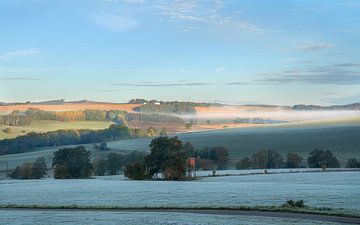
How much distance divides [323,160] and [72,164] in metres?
58.0

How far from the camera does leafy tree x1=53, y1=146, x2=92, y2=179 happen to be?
120181 millimetres

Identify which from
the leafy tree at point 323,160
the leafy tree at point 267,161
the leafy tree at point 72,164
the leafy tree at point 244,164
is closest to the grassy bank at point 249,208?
the leafy tree at point 72,164

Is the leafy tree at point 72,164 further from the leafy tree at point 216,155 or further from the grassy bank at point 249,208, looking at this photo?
the grassy bank at point 249,208

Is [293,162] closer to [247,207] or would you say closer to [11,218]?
[247,207]

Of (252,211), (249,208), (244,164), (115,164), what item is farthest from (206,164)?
(252,211)

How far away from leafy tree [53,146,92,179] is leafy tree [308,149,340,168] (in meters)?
52.5

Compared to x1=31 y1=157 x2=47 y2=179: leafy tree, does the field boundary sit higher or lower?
higher

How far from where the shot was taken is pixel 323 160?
138500mm

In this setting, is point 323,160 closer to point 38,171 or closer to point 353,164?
point 353,164

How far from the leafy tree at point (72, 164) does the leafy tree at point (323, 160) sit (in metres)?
52.5

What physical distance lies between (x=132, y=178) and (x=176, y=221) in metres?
70.3

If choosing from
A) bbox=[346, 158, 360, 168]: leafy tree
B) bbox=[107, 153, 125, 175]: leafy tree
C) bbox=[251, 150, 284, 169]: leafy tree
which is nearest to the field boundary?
bbox=[346, 158, 360, 168]: leafy tree

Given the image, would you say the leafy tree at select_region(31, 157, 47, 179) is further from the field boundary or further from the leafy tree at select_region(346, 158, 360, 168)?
the field boundary

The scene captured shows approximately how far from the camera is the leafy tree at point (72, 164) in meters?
120
